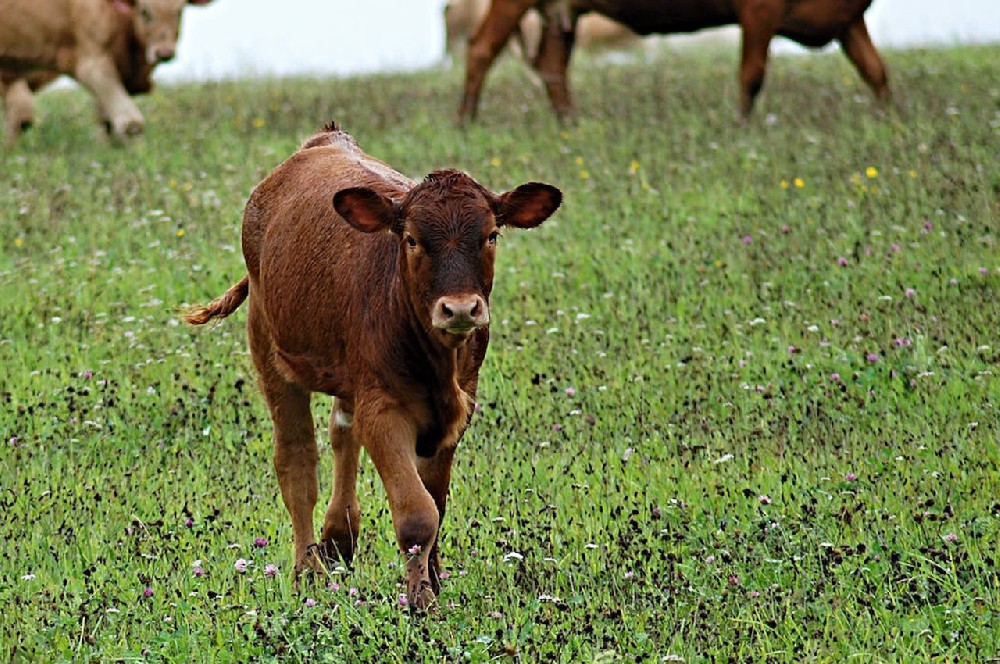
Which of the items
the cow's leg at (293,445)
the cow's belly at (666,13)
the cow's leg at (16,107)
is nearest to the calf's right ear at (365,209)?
the cow's leg at (293,445)

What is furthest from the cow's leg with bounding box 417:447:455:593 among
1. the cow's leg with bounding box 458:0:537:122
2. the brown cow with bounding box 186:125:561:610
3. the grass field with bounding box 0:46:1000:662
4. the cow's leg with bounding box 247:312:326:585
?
the cow's leg with bounding box 458:0:537:122

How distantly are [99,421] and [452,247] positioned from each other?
3.51m

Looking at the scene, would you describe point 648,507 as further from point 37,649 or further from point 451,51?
point 451,51

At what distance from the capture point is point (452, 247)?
5.98 meters

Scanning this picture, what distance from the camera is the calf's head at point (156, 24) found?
54.9ft

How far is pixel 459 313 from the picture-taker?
570 centimetres

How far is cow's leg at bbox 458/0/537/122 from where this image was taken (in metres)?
16.4

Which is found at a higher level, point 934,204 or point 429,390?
point 429,390

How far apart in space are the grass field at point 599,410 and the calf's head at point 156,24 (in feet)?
4.65

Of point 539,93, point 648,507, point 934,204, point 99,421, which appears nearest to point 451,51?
point 539,93

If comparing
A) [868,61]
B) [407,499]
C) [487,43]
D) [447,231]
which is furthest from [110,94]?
[407,499]

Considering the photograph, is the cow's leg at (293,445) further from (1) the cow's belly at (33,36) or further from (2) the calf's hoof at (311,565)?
(1) the cow's belly at (33,36)

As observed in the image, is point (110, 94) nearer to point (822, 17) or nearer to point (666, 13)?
point (666, 13)

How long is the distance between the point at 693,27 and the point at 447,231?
1117cm
